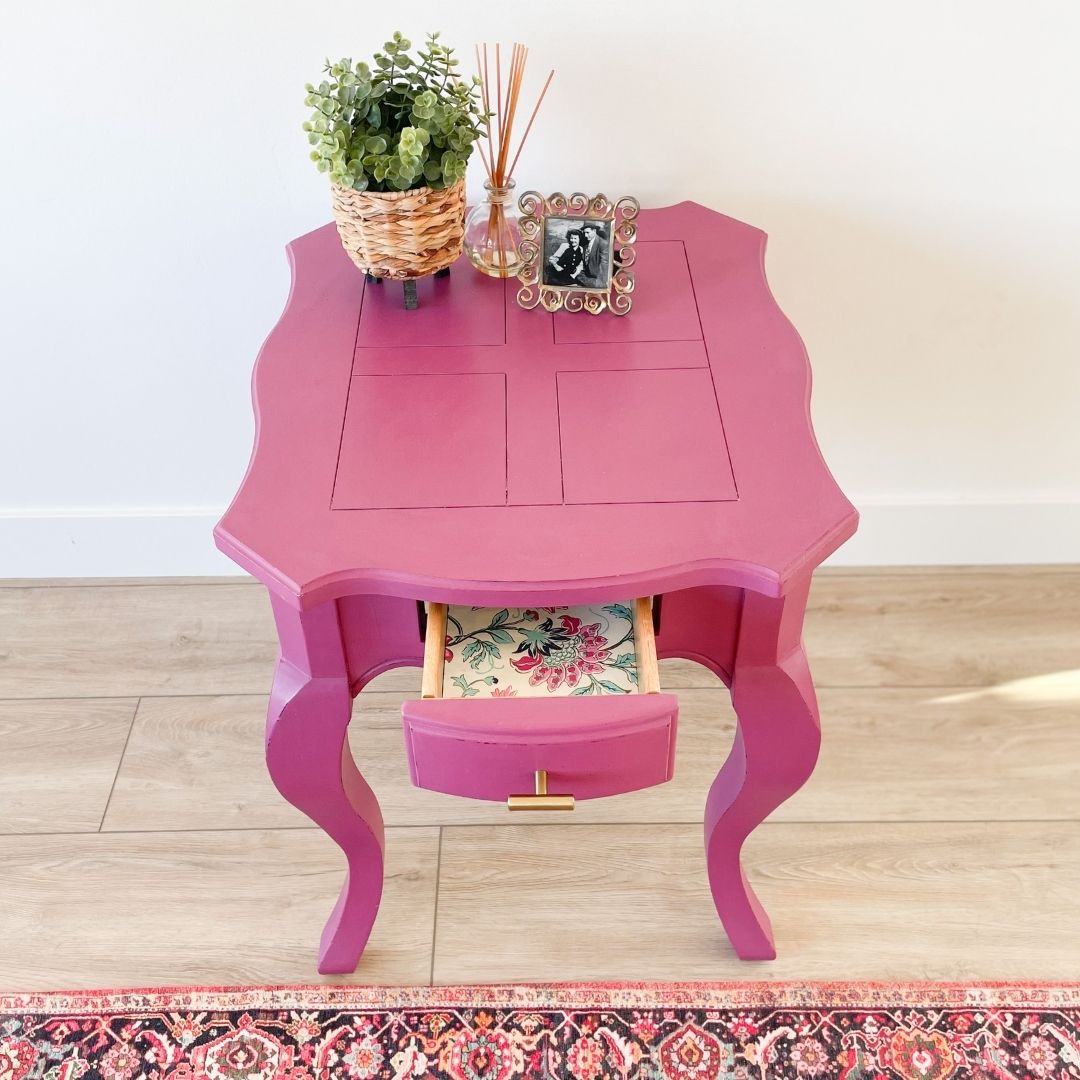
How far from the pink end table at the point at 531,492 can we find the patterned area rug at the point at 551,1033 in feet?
0.55

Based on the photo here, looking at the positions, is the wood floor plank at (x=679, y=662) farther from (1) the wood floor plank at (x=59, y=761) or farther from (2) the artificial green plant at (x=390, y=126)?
(2) the artificial green plant at (x=390, y=126)

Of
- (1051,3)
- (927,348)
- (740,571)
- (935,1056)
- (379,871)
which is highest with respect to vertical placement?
(1051,3)

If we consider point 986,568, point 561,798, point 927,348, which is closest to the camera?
point 561,798

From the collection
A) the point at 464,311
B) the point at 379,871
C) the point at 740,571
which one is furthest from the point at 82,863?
the point at 740,571

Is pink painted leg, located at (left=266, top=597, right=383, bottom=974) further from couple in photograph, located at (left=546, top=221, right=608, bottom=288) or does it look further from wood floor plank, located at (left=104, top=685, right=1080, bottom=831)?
couple in photograph, located at (left=546, top=221, right=608, bottom=288)

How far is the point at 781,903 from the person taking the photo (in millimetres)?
1477

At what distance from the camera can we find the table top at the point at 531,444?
0.98m

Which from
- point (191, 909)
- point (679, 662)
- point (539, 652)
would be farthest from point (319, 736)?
point (679, 662)

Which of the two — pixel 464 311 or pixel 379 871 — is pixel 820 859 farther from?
pixel 464 311

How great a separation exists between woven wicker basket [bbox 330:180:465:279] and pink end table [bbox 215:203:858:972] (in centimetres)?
7

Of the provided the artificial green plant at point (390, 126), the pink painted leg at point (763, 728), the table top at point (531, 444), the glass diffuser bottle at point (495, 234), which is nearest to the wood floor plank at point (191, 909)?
the pink painted leg at point (763, 728)

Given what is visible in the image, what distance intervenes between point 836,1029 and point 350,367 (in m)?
0.96

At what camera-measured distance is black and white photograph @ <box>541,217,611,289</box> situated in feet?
3.99

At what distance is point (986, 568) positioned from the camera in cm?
191
